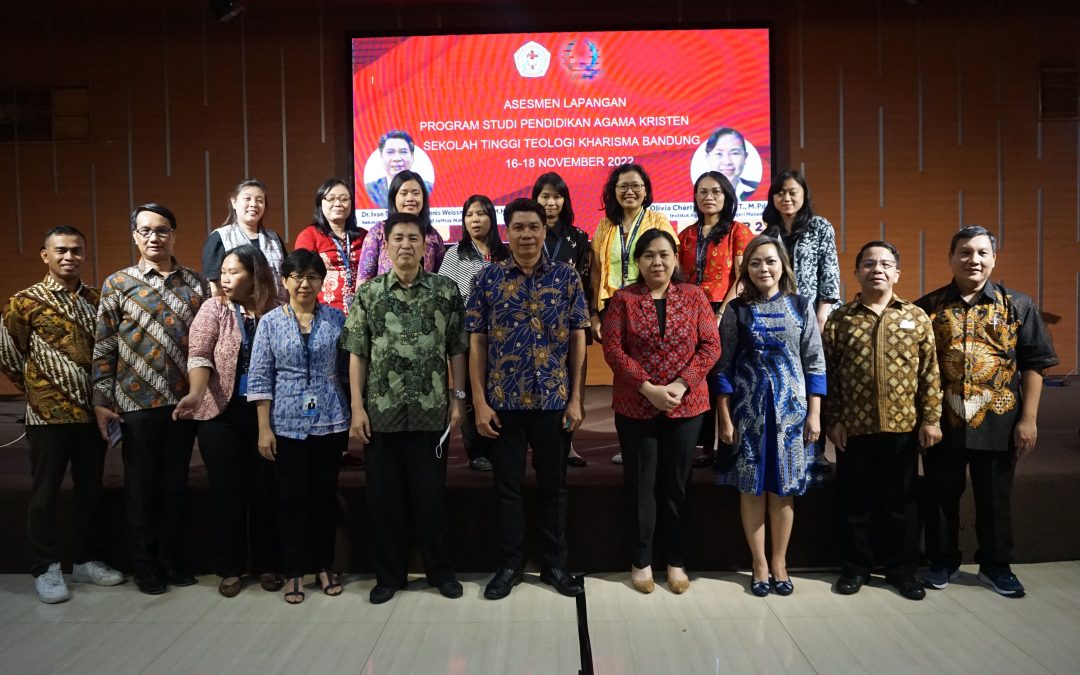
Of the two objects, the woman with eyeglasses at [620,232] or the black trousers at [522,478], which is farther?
the woman with eyeglasses at [620,232]

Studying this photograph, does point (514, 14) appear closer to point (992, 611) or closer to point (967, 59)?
point (967, 59)

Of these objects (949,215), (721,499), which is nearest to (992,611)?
(721,499)

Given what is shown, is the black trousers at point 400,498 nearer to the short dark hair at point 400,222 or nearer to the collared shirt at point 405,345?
the collared shirt at point 405,345

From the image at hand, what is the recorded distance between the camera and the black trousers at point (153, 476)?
2746 millimetres

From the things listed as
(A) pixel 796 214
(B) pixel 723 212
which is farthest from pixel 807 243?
(B) pixel 723 212

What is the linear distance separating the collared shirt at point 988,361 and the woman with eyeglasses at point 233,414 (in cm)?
253

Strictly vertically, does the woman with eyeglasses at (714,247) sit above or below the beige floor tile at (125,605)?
above

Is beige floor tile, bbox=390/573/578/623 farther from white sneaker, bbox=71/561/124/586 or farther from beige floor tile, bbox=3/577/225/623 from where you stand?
white sneaker, bbox=71/561/124/586

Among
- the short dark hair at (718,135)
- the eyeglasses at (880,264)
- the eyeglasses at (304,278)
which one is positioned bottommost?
the eyeglasses at (304,278)

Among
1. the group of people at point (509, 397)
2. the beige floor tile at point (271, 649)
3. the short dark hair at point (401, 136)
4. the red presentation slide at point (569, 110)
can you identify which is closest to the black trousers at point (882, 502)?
the group of people at point (509, 397)

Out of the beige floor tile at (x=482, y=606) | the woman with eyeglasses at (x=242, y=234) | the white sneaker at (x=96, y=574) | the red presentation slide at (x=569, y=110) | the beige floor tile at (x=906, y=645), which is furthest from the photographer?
the red presentation slide at (x=569, y=110)

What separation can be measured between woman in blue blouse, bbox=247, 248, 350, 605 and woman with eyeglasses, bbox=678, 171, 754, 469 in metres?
1.51

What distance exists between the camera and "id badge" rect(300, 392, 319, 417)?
2.62 m

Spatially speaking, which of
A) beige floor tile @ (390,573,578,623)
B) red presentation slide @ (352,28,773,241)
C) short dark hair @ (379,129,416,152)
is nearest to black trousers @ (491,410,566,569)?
beige floor tile @ (390,573,578,623)
